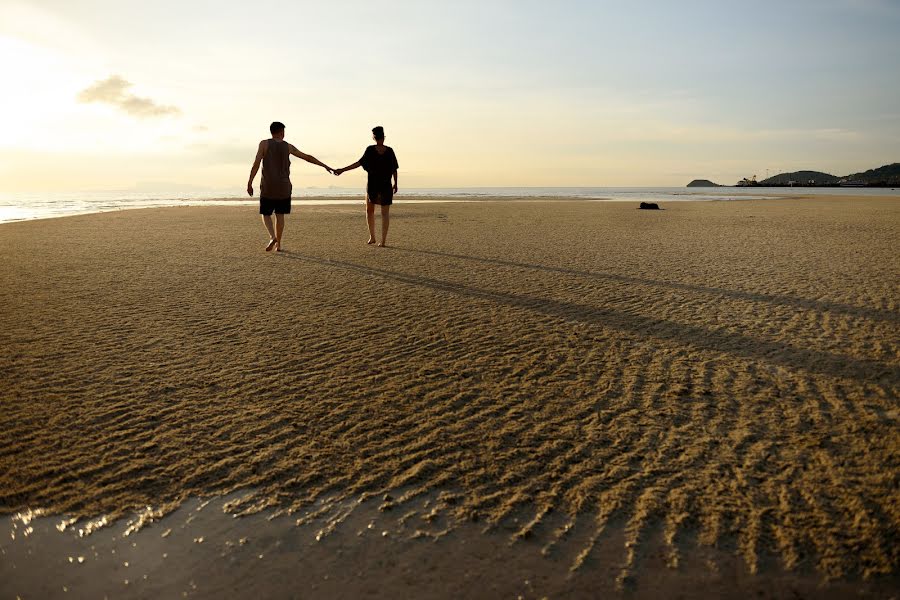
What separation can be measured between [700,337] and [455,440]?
8.34 feet

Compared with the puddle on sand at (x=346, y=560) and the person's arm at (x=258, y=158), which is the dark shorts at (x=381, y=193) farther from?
the puddle on sand at (x=346, y=560)

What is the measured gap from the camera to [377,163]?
30.8 feet

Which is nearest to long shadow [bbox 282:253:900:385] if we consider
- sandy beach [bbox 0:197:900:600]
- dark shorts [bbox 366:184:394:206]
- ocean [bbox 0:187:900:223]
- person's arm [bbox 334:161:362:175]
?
sandy beach [bbox 0:197:900:600]

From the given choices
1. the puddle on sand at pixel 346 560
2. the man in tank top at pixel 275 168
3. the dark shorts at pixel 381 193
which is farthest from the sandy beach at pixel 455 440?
the dark shorts at pixel 381 193

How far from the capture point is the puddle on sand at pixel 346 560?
178cm

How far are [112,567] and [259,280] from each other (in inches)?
203

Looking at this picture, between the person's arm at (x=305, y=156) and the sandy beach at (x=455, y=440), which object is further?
the person's arm at (x=305, y=156)

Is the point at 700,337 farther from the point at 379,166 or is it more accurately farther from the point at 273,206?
the point at 273,206

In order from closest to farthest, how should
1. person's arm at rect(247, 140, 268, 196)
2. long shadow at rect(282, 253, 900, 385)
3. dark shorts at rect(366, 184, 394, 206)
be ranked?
long shadow at rect(282, 253, 900, 385), person's arm at rect(247, 140, 268, 196), dark shorts at rect(366, 184, 394, 206)

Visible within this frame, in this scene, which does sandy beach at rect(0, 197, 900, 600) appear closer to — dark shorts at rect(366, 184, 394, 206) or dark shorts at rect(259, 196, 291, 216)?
dark shorts at rect(259, 196, 291, 216)

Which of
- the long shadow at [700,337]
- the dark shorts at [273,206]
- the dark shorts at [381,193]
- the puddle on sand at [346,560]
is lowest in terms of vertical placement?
the puddle on sand at [346,560]

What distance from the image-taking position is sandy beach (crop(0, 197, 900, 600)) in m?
1.90

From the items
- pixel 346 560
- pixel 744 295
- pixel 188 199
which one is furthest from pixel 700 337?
pixel 188 199

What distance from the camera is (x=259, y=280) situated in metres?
6.80
